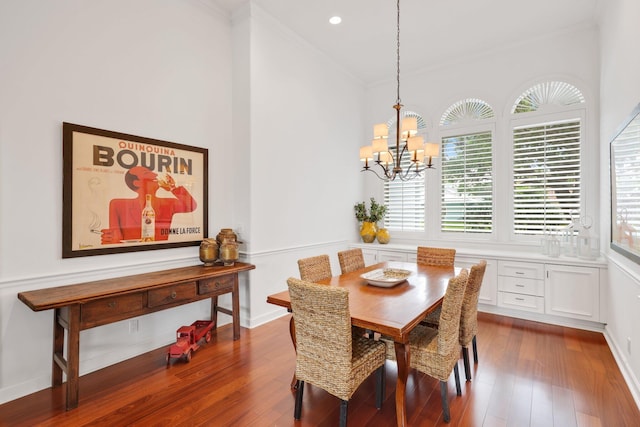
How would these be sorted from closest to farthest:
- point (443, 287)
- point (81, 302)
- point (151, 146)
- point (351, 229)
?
point (81, 302)
point (443, 287)
point (151, 146)
point (351, 229)

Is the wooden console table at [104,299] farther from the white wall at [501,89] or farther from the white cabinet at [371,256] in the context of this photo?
the white wall at [501,89]

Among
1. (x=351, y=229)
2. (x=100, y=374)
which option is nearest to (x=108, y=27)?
(x=100, y=374)

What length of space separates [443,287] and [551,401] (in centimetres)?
105

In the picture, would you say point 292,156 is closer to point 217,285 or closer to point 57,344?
point 217,285

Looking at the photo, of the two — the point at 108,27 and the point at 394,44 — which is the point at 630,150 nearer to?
the point at 394,44

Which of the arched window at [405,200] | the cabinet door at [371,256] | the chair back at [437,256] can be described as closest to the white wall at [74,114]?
the chair back at [437,256]

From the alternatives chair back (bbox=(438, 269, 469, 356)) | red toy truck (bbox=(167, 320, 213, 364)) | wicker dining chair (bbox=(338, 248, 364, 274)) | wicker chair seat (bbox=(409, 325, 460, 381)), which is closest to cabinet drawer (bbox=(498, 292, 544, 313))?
wicker dining chair (bbox=(338, 248, 364, 274))

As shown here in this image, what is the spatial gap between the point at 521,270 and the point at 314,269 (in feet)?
9.36

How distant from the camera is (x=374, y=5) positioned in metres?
3.67

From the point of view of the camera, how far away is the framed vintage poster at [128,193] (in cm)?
267

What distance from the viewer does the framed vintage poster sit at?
105 inches

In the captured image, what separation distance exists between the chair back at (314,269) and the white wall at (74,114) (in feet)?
4.83

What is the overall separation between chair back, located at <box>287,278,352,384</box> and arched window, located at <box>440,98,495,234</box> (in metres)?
3.71

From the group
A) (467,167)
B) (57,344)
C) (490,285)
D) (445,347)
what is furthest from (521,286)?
(57,344)
